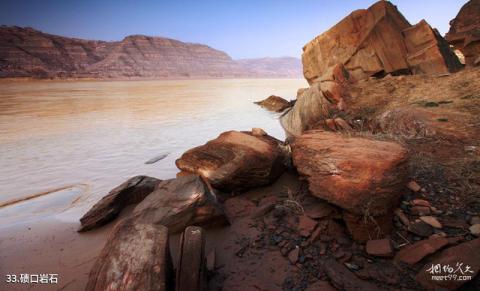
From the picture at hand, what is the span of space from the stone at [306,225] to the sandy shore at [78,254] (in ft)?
1.29

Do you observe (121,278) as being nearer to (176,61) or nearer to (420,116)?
(420,116)

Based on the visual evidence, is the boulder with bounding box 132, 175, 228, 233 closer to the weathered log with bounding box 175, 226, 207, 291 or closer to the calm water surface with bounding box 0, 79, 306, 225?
the weathered log with bounding box 175, 226, 207, 291

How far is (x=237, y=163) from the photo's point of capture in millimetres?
3975

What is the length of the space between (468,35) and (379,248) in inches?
434

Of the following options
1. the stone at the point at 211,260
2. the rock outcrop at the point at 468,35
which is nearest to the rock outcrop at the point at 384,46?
the rock outcrop at the point at 468,35

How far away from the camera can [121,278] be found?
1952 mm

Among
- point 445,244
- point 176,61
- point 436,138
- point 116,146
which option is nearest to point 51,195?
point 116,146

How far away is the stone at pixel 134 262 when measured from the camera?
1935 mm

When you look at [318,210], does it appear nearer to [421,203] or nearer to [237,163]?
[421,203]

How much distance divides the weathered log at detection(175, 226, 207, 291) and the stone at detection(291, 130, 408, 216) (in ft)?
4.84

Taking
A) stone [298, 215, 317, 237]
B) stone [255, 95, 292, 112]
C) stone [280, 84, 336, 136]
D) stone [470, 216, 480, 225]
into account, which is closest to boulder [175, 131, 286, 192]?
stone [298, 215, 317, 237]

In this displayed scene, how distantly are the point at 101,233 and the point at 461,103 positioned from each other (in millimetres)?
7207

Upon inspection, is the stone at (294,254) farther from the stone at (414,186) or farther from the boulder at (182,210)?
the stone at (414,186)

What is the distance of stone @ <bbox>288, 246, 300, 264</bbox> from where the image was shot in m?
2.60
